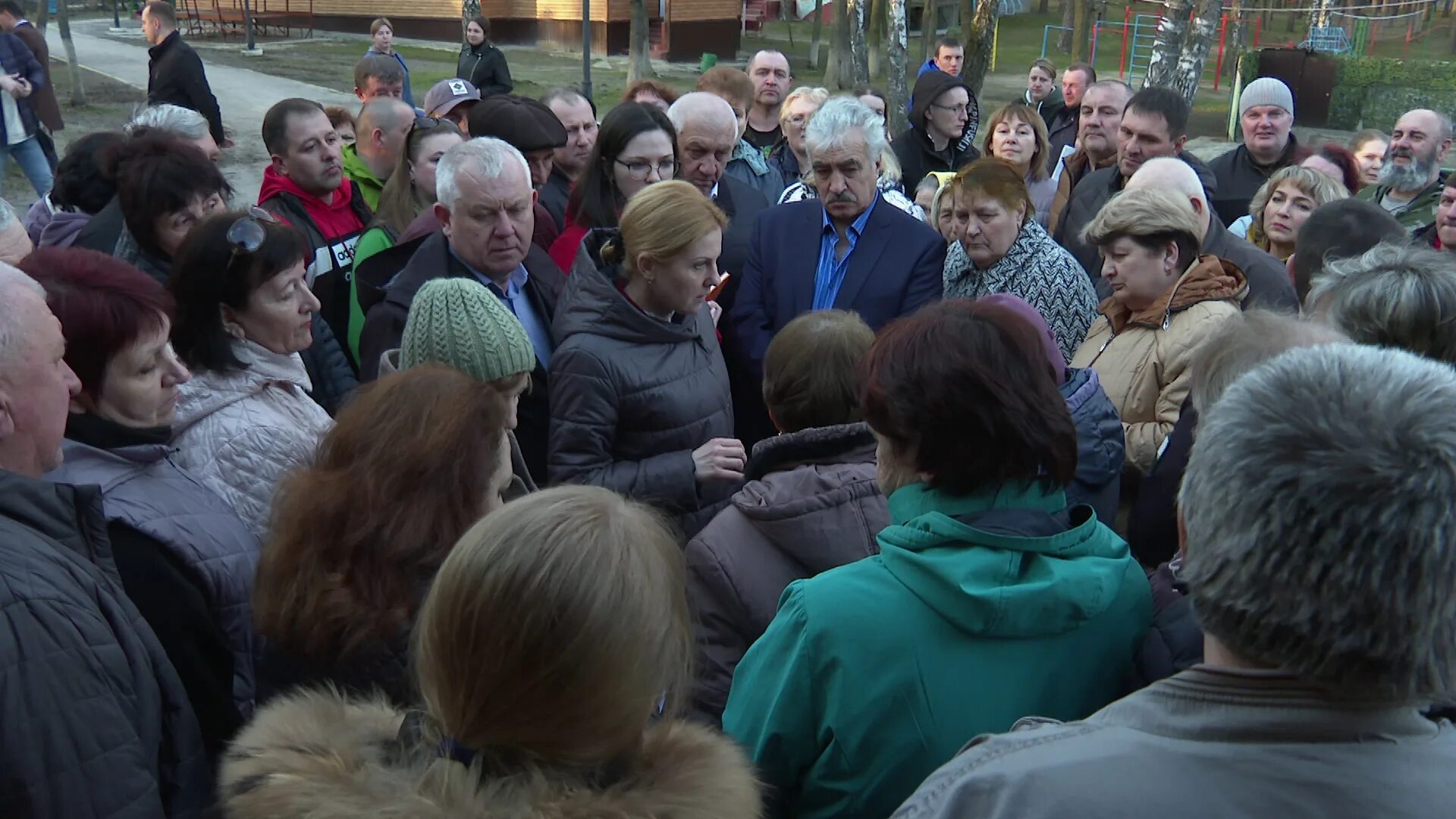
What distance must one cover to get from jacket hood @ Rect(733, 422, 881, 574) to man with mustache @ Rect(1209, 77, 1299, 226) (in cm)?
492

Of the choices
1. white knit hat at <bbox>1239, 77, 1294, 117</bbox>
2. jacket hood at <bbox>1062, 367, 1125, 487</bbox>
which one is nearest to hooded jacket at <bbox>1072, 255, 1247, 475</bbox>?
jacket hood at <bbox>1062, 367, 1125, 487</bbox>

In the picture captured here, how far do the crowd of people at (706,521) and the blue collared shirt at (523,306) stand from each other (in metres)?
0.02

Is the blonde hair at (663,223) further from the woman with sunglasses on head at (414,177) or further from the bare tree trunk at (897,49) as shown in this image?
the bare tree trunk at (897,49)

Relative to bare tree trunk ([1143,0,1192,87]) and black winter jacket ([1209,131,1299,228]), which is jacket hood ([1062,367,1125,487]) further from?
bare tree trunk ([1143,0,1192,87])

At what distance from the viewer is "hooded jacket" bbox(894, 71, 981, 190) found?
23.9 feet

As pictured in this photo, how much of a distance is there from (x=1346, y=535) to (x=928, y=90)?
6.46 metres

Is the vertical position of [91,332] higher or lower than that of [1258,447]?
lower

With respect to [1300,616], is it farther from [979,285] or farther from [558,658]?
[979,285]

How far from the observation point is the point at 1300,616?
3.99ft

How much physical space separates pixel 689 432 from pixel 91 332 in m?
1.67

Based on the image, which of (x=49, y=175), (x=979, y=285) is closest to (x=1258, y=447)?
(x=979, y=285)

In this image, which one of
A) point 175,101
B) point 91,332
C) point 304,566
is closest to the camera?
point 304,566

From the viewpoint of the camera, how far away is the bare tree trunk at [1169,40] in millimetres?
13758

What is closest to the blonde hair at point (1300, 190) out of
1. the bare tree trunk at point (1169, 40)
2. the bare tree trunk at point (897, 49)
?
the bare tree trunk at point (1169, 40)
